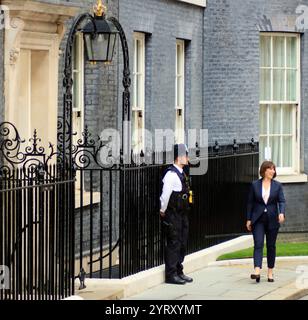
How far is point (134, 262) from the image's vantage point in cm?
1711

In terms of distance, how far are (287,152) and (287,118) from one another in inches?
26.7

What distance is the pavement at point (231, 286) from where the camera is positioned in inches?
654

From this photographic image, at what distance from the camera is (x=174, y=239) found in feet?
56.8

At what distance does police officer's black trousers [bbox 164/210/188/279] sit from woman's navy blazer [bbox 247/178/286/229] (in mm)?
1132

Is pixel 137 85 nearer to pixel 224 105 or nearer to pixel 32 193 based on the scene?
pixel 224 105

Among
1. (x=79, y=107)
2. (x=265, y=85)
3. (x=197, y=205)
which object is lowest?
(x=197, y=205)

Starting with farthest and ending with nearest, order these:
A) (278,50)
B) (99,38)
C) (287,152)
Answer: (287,152) → (278,50) → (99,38)

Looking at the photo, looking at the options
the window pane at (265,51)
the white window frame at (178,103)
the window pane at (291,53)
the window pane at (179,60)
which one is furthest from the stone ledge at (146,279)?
the window pane at (291,53)

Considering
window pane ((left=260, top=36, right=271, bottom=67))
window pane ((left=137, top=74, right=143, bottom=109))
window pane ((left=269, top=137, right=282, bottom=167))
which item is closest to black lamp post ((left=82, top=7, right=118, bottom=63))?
window pane ((left=137, top=74, right=143, bottom=109))

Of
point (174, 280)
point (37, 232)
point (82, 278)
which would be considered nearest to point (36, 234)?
point (37, 232)

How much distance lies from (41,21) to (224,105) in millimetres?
8123

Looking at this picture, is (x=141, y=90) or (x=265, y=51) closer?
(x=141, y=90)

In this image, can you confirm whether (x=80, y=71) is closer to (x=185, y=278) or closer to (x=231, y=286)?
(x=185, y=278)
